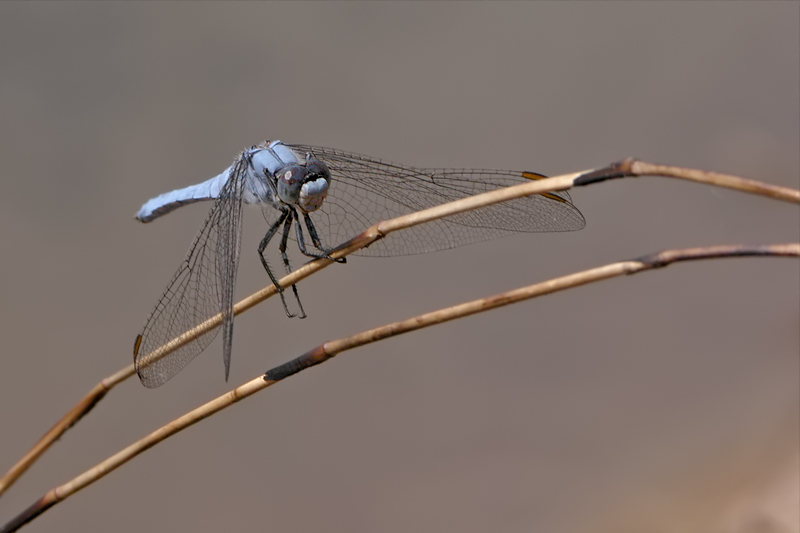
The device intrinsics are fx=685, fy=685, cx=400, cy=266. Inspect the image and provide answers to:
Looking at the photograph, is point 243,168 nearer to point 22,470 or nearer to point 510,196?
point 22,470

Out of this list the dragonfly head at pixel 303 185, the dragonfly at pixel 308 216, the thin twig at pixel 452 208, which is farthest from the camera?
the dragonfly head at pixel 303 185

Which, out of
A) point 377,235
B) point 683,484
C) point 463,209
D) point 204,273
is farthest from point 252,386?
point 683,484

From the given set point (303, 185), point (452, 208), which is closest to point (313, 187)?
point (303, 185)

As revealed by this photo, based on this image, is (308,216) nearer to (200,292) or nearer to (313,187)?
(313,187)

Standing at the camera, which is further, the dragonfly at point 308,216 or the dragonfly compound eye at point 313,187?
the dragonfly compound eye at point 313,187

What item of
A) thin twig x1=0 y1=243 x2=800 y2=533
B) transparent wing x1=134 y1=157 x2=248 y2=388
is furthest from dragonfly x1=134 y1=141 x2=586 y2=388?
thin twig x1=0 y1=243 x2=800 y2=533

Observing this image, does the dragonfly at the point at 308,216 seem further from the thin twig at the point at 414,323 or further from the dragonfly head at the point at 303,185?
the thin twig at the point at 414,323

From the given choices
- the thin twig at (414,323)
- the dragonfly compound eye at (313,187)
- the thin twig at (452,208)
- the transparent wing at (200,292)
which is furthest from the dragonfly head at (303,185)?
the thin twig at (414,323)
